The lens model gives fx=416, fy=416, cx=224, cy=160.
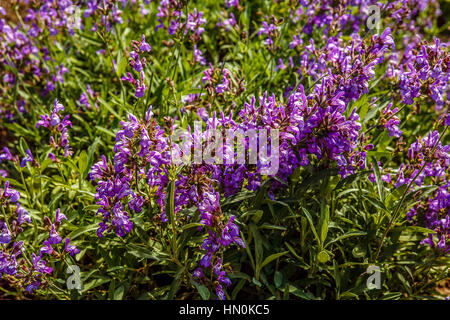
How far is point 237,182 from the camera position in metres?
2.36

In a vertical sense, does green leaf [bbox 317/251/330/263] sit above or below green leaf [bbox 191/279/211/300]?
above

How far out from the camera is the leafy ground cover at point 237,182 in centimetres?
217

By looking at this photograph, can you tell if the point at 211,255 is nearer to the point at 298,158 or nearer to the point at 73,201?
the point at 298,158

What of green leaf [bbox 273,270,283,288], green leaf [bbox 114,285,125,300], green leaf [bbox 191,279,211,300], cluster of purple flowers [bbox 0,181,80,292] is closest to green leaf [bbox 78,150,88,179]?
cluster of purple flowers [bbox 0,181,80,292]

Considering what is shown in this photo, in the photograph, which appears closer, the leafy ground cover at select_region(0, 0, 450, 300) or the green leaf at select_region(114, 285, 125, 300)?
the leafy ground cover at select_region(0, 0, 450, 300)

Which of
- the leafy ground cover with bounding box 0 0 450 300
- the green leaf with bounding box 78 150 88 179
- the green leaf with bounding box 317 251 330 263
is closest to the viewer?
the leafy ground cover with bounding box 0 0 450 300

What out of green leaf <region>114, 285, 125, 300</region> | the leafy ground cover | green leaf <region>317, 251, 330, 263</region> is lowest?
green leaf <region>114, 285, 125, 300</region>

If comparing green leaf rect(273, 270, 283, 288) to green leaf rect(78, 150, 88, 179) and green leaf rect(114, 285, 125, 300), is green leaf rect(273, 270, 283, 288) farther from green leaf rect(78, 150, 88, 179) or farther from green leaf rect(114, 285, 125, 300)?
green leaf rect(78, 150, 88, 179)

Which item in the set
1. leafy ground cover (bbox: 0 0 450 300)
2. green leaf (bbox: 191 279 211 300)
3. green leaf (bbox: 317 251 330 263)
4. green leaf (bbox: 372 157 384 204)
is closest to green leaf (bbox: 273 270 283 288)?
leafy ground cover (bbox: 0 0 450 300)

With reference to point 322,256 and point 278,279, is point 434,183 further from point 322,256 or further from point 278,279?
point 278,279

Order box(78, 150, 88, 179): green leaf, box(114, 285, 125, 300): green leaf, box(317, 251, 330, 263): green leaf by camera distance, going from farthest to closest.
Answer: box(78, 150, 88, 179): green leaf, box(114, 285, 125, 300): green leaf, box(317, 251, 330, 263): green leaf

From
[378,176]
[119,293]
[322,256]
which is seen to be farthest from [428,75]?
[119,293]

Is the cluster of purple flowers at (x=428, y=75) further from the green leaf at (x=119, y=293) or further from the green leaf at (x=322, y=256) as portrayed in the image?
the green leaf at (x=119, y=293)

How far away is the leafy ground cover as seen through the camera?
217 cm
